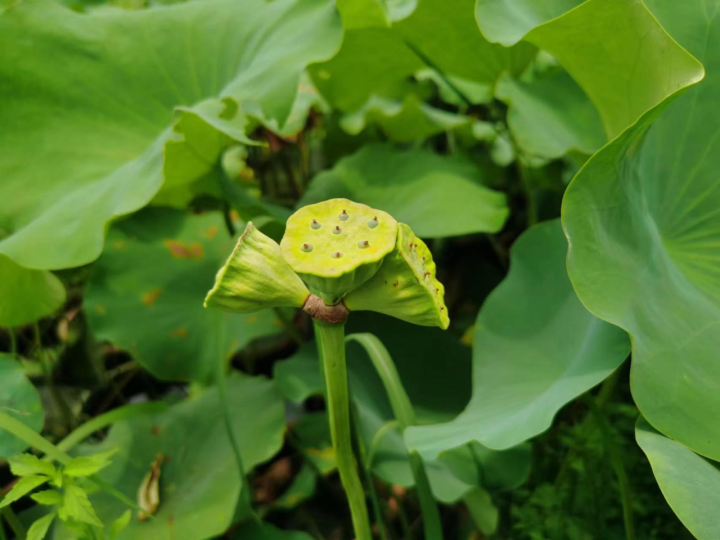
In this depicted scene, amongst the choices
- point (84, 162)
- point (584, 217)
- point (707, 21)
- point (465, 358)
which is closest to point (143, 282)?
point (84, 162)

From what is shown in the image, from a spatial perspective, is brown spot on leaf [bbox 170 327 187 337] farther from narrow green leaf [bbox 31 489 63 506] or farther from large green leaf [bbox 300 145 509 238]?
narrow green leaf [bbox 31 489 63 506]

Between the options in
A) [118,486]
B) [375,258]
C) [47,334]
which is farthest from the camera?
[47,334]

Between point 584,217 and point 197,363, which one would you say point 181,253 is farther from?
point 584,217

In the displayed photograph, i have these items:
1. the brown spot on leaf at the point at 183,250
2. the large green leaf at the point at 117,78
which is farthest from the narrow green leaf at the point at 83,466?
the brown spot on leaf at the point at 183,250

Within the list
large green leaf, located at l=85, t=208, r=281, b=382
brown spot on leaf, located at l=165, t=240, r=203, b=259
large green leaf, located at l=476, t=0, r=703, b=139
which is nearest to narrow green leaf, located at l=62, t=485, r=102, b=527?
large green leaf, located at l=85, t=208, r=281, b=382

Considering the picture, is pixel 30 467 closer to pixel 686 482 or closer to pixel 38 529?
pixel 38 529

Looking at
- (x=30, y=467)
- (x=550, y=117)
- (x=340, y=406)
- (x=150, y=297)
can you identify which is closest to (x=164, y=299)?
(x=150, y=297)

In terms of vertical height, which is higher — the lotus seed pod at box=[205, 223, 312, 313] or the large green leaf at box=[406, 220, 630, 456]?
the lotus seed pod at box=[205, 223, 312, 313]
